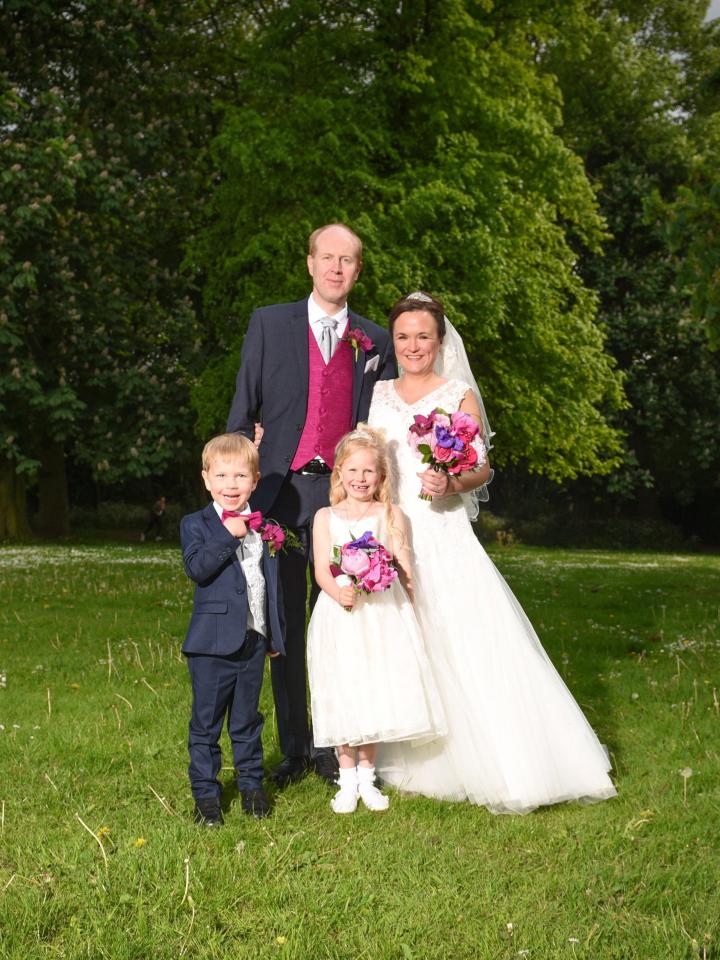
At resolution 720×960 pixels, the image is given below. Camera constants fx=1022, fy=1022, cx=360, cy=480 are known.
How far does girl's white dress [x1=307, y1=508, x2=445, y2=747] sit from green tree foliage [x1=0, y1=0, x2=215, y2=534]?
14.5m

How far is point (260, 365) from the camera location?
577 cm

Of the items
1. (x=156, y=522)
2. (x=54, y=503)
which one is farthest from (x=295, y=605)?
(x=156, y=522)

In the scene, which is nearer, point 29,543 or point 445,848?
point 445,848

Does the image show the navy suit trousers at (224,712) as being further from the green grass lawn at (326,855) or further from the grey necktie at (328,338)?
the grey necktie at (328,338)

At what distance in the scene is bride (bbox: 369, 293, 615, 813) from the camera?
533 centimetres

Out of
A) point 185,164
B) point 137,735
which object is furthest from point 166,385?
point 137,735

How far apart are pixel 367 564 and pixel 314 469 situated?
926 millimetres

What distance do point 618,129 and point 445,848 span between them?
28.2 m

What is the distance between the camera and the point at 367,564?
198 inches

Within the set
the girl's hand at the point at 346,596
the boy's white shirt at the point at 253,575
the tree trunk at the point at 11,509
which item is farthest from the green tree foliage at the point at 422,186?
the boy's white shirt at the point at 253,575

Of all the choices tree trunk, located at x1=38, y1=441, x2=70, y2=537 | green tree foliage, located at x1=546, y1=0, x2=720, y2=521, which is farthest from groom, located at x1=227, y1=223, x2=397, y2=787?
green tree foliage, located at x1=546, y1=0, x2=720, y2=521

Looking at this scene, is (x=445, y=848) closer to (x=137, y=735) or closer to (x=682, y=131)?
(x=137, y=735)

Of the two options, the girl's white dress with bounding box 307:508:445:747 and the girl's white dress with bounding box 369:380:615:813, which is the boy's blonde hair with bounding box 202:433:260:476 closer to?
the girl's white dress with bounding box 307:508:445:747

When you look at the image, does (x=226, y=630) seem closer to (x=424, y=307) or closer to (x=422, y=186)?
(x=424, y=307)
